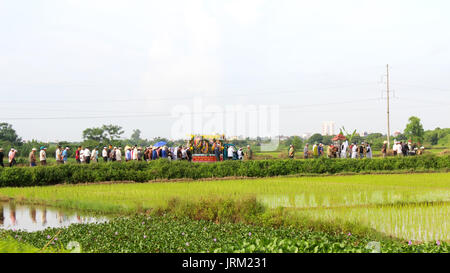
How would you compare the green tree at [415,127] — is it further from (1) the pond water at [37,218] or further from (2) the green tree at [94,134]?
(1) the pond water at [37,218]

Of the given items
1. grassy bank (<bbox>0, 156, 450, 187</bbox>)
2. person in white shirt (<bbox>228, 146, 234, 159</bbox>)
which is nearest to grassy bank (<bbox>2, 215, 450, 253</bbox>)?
grassy bank (<bbox>0, 156, 450, 187</bbox>)

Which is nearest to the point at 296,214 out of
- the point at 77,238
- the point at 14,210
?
the point at 77,238

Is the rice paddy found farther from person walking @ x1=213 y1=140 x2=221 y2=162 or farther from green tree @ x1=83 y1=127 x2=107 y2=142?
green tree @ x1=83 y1=127 x2=107 y2=142

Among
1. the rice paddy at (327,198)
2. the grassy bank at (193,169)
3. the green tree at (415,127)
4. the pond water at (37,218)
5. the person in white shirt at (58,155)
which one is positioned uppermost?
the green tree at (415,127)

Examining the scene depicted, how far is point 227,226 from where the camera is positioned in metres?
9.51

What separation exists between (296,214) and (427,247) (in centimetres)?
501

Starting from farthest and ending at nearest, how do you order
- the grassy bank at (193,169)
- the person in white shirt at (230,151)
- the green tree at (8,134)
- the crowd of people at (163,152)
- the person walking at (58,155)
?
the green tree at (8,134) → the person in white shirt at (230,151) → the crowd of people at (163,152) → the person walking at (58,155) → the grassy bank at (193,169)

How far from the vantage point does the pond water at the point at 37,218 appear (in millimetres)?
11383

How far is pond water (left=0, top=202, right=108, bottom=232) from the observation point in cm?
1138

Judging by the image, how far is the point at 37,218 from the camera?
1249 centimetres

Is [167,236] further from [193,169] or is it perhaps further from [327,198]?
[193,169]

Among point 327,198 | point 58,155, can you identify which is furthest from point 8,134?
point 327,198

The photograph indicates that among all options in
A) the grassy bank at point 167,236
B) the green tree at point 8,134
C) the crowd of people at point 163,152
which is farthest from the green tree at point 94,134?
the grassy bank at point 167,236

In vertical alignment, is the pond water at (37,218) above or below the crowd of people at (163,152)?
below
